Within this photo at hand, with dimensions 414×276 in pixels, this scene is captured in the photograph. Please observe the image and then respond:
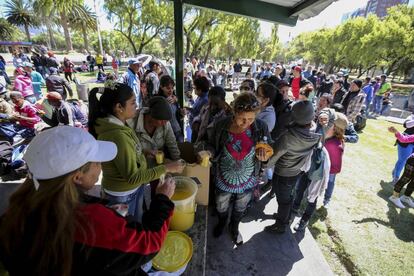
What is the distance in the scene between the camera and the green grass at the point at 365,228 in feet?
9.45

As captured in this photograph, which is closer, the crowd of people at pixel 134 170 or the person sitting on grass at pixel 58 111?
the crowd of people at pixel 134 170

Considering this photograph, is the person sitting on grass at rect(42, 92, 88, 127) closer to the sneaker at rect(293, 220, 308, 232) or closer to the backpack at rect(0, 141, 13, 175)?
the backpack at rect(0, 141, 13, 175)

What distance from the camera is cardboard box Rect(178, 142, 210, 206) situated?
8.05 ft

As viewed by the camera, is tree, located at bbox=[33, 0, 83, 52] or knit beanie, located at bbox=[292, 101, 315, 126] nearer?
knit beanie, located at bbox=[292, 101, 315, 126]

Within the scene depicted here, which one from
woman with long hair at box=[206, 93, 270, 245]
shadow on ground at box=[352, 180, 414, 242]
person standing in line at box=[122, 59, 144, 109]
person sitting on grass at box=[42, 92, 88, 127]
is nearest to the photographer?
woman with long hair at box=[206, 93, 270, 245]

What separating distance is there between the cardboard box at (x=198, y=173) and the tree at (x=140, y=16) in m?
18.7

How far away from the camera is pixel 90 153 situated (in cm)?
106

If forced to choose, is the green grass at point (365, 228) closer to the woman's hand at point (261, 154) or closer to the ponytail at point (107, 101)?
the woman's hand at point (261, 154)

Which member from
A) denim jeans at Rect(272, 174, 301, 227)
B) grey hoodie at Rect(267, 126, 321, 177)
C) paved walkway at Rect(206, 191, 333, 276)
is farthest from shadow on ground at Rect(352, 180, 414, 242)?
grey hoodie at Rect(267, 126, 321, 177)

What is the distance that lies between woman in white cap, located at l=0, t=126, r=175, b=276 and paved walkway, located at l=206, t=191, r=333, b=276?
193cm

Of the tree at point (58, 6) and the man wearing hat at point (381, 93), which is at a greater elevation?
the tree at point (58, 6)

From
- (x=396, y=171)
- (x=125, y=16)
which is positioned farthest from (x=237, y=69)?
(x=396, y=171)

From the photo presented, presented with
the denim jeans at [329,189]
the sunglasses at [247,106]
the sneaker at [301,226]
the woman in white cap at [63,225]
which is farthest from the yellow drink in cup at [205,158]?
the denim jeans at [329,189]

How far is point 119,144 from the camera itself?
5.32 feet
